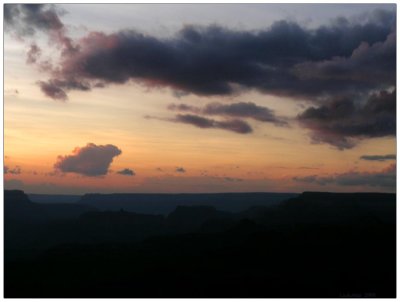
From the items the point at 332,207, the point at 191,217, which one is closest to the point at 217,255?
the point at 191,217

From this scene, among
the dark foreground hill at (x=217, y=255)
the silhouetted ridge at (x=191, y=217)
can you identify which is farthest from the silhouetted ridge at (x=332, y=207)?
the silhouetted ridge at (x=191, y=217)

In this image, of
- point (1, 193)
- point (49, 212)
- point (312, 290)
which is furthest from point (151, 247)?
point (1, 193)

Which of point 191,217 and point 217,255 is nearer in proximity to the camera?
point 217,255

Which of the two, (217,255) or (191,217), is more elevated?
(191,217)

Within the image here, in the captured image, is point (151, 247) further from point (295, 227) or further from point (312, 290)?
point (312, 290)

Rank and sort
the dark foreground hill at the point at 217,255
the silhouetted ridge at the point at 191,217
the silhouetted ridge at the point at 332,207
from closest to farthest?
the dark foreground hill at the point at 217,255 → the silhouetted ridge at the point at 332,207 → the silhouetted ridge at the point at 191,217

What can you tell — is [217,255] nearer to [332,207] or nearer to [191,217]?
[191,217]

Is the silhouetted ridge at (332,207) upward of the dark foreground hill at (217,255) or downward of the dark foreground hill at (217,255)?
upward

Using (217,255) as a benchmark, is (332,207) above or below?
above

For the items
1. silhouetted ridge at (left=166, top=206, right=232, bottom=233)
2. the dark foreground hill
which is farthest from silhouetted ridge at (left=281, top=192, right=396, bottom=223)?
silhouetted ridge at (left=166, top=206, right=232, bottom=233)

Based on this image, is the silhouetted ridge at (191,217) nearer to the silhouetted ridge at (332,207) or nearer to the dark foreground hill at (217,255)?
the dark foreground hill at (217,255)
